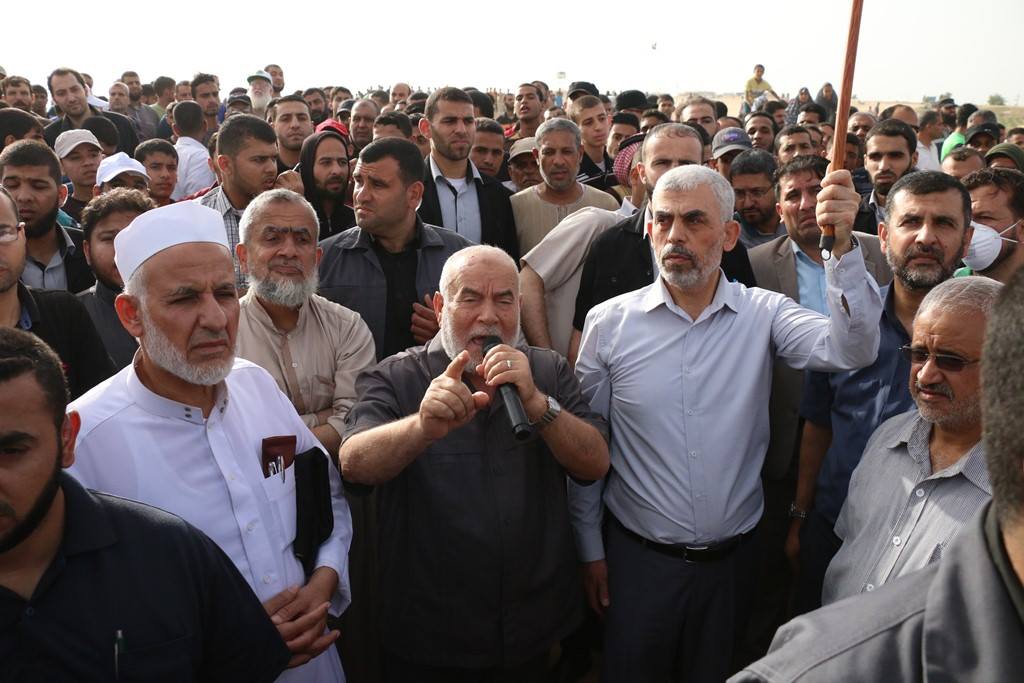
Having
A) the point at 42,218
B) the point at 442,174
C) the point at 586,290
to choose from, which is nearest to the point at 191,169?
the point at 442,174

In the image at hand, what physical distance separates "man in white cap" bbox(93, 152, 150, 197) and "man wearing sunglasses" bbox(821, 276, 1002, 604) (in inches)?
194

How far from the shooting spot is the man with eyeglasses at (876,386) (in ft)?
10.3

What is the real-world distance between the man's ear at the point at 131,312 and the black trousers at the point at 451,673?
4.68 ft

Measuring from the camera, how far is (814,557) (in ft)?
10.5

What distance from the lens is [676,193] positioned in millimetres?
3174

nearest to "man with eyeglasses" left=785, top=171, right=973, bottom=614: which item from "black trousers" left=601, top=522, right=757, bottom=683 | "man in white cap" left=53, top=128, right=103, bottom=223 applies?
"black trousers" left=601, top=522, right=757, bottom=683

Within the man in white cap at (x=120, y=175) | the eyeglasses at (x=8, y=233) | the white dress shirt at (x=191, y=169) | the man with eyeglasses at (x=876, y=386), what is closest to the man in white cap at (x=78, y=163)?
the man in white cap at (x=120, y=175)

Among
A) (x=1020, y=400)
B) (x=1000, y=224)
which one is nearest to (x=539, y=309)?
(x=1000, y=224)

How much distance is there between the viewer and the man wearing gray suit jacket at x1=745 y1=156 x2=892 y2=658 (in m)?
3.79

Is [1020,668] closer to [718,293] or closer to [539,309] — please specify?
[718,293]

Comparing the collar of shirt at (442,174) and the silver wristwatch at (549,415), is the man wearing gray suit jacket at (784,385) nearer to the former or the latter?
the silver wristwatch at (549,415)

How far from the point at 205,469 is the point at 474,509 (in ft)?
2.87

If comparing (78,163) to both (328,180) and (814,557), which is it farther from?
(814,557)

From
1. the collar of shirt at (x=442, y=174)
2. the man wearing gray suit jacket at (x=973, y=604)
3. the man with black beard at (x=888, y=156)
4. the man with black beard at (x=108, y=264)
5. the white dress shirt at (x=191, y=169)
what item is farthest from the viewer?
the white dress shirt at (x=191, y=169)
